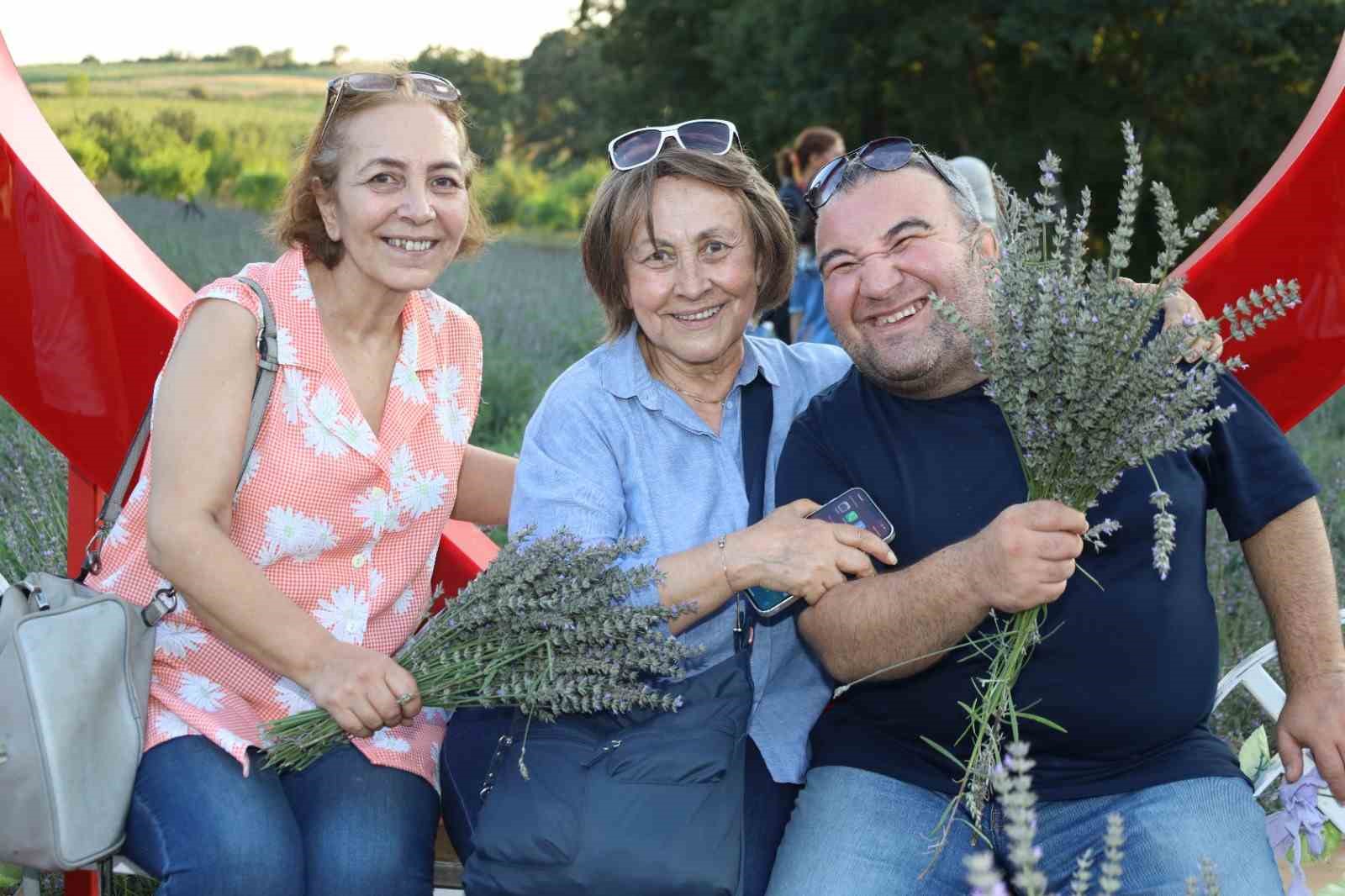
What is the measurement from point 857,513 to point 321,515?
1.11 metres

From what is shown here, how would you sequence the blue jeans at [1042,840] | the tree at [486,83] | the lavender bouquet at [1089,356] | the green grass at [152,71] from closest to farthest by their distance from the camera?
the lavender bouquet at [1089,356], the blue jeans at [1042,840], the green grass at [152,71], the tree at [486,83]

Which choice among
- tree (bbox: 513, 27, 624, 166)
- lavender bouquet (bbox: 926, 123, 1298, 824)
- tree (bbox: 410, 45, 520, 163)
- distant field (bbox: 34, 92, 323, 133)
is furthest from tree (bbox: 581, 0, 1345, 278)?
lavender bouquet (bbox: 926, 123, 1298, 824)

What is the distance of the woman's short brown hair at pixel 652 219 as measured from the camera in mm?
3068

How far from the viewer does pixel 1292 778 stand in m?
2.77

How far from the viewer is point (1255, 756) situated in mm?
2918

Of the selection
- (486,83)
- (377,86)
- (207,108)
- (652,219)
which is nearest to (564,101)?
(486,83)

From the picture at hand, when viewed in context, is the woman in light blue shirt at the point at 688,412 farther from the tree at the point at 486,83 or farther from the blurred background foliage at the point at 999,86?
the blurred background foliage at the point at 999,86

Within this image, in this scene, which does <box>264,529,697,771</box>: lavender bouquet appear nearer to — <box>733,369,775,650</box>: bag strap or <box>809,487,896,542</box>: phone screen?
<box>733,369,775,650</box>: bag strap

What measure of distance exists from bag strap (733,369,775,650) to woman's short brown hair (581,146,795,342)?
0.25 meters

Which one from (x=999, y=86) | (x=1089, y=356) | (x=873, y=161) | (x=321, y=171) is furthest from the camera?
(x=999, y=86)

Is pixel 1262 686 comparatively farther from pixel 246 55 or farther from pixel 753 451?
pixel 246 55

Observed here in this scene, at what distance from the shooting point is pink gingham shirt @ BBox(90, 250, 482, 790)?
286 cm

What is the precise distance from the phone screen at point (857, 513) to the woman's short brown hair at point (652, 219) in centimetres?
66

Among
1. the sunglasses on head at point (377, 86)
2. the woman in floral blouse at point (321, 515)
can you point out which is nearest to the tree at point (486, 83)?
the sunglasses on head at point (377, 86)
